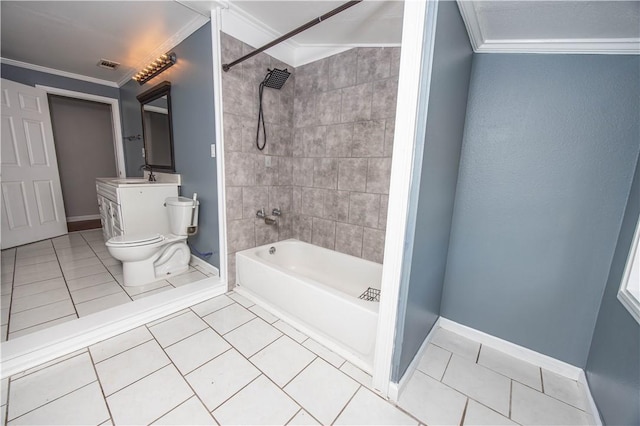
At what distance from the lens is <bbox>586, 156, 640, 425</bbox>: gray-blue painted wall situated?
3.14 feet

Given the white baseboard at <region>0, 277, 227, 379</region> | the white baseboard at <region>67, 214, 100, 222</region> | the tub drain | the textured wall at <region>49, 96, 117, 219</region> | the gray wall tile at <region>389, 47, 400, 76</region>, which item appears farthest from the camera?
the white baseboard at <region>67, 214, 100, 222</region>

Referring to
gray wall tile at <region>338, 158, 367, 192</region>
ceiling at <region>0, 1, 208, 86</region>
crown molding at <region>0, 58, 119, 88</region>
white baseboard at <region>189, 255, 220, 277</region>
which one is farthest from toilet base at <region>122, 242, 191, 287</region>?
crown molding at <region>0, 58, 119, 88</region>

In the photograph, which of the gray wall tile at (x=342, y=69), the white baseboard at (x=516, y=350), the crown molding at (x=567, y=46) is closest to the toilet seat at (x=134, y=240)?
the gray wall tile at (x=342, y=69)

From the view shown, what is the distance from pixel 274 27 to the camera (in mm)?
2139

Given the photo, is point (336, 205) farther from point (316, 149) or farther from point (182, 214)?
point (182, 214)

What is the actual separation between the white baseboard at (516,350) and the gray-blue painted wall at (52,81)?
5445mm

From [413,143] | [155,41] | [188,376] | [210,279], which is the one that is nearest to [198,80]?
[155,41]

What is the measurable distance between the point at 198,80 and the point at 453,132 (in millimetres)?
2183

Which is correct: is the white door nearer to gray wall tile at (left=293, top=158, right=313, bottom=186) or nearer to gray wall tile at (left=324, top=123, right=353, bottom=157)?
gray wall tile at (left=293, top=158, right=313, bottom=186)

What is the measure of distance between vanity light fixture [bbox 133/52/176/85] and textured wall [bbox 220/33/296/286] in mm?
888

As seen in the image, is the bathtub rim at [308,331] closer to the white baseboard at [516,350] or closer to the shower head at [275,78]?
the white baseboard at [516,350]

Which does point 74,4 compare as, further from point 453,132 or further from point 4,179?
point 453,132

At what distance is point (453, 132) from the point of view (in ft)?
4.68

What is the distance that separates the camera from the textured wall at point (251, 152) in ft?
6.83
